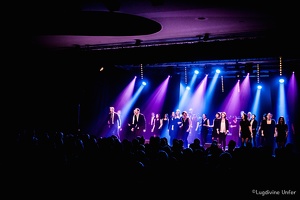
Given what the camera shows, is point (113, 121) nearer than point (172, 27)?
No

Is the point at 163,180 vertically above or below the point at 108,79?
below

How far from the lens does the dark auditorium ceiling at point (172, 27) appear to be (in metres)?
5.30

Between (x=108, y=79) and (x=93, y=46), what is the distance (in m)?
5.83

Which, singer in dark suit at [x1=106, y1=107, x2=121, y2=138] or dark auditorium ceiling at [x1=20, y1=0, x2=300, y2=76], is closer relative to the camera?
dark auditorium ceiling at [x1=20, y1=0, x2=300, y2=76]

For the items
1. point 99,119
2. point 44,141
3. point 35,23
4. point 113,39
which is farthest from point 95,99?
point 44,141

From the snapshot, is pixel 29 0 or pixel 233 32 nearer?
pixel 29 0

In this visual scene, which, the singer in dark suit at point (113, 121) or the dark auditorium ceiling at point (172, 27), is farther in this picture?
the singer in dark suit at point (113, 121)

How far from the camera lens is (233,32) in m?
7.16

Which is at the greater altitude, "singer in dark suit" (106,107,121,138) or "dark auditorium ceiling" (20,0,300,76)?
"dark auditorium ceiling" (20,0,300,76)

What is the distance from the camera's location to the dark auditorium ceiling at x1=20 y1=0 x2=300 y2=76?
5.30m

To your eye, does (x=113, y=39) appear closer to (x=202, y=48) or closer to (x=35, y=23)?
(x=35, y=23)

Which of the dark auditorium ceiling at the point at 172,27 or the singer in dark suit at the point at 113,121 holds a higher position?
the dark auditorium ceiling at the point at 172,27

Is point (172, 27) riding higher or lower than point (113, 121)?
higher

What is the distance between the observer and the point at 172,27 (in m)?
6.79
